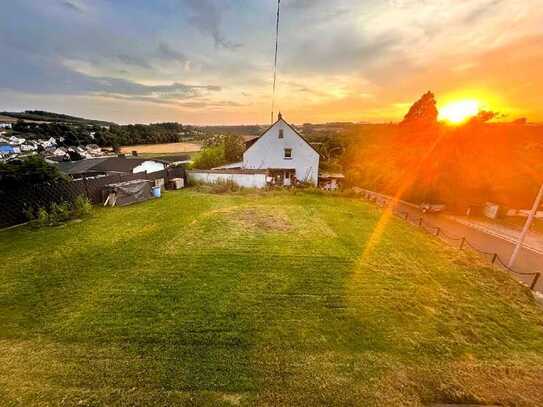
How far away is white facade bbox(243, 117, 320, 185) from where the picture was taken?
2044 cm

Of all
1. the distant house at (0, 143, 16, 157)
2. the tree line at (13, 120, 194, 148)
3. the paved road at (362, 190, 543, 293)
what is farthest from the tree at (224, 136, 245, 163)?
the tree line at (13, 120, 194, 148)

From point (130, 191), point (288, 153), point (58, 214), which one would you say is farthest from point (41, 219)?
point (288, 153)

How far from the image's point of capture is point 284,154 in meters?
21.0

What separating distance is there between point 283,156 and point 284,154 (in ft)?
0.64

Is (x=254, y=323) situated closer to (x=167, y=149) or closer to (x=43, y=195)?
(x=43, y=195)

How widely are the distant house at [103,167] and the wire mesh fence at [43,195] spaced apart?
4.56 metres

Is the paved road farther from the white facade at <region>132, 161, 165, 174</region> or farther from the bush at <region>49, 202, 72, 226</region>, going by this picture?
the white facade at <region>132, 161, 165, 174</region>

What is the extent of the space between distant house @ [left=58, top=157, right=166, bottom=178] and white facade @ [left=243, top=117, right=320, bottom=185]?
27.9 ft

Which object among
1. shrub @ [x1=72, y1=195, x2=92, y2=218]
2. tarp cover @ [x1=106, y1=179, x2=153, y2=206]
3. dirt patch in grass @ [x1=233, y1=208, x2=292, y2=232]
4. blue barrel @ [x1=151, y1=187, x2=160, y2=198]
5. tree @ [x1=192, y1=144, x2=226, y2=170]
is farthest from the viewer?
tree @ [x1=192, y1=144, x2=226, y2=170]

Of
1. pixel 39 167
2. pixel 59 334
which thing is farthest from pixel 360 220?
pixel 39 167

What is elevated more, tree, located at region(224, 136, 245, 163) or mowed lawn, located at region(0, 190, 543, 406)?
tree, located at region(224, 136, 245, 163)

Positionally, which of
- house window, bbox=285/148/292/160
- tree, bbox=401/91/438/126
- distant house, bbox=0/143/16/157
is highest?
tree, bbox=401/91/438/126

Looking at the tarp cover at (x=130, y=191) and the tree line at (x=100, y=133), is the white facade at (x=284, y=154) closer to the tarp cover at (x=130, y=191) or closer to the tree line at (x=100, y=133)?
the tarp cover at (x=130, y=191)

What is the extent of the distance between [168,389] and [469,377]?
15.8ft
